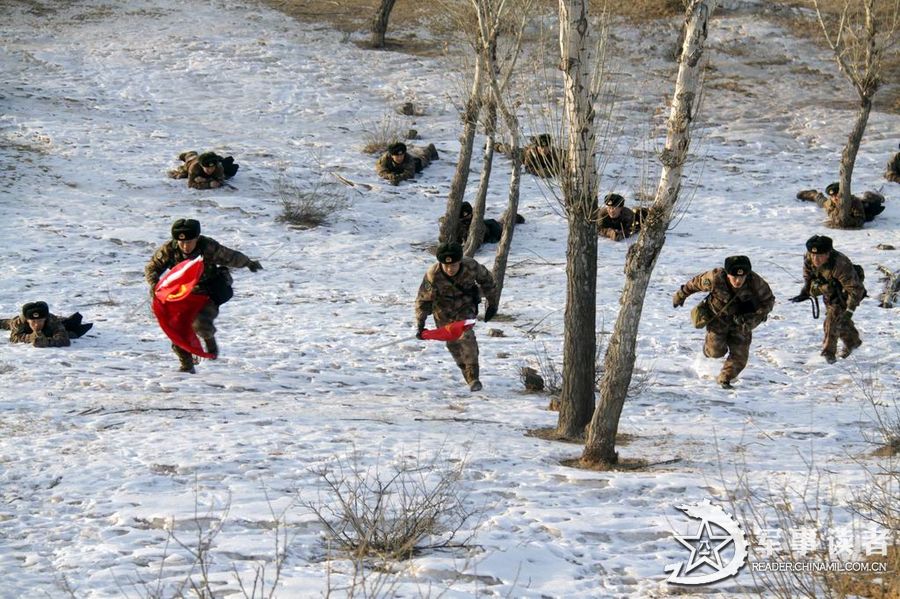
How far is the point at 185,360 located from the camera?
9.89 meters

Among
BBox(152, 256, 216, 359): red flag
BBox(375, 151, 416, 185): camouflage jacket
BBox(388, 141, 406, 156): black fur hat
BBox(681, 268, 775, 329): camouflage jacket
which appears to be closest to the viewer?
BBox(152, 256, 216, 359): red flag

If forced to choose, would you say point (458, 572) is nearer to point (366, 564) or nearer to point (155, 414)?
point (366, 564)

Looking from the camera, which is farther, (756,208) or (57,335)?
(756,208)

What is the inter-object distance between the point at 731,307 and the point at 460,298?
8.82 ft

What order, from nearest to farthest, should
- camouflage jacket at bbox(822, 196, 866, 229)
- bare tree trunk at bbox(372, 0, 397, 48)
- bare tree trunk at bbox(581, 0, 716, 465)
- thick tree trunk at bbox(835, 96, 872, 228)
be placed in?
1. bare tree trunk at bbox(581, 0, 716, 465)
2. thick tree trunk at bbox(835, 96, 872, 228)
3. camouflage jacket at bbox(822, 196, 866, 229)
4. bare tree trunk at bbox(372, 0, 397, 48)

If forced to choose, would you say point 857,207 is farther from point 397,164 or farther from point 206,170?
point 206,170

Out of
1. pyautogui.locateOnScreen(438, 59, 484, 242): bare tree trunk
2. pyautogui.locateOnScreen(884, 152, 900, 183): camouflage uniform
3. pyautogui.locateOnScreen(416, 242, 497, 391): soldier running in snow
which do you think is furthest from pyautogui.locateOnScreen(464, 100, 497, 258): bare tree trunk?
pyautogui.locateOnScreen(884, 152, 900, 183): camouflage uniform

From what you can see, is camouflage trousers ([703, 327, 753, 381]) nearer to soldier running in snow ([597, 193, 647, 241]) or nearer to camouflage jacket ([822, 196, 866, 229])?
soldier running in snow ([597, 193, 647, 241])

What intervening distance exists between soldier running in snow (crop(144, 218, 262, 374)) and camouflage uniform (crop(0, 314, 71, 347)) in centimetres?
158

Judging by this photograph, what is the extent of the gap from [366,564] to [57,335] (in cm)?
674

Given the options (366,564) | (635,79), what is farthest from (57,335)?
(635,79)

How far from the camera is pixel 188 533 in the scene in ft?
18.0

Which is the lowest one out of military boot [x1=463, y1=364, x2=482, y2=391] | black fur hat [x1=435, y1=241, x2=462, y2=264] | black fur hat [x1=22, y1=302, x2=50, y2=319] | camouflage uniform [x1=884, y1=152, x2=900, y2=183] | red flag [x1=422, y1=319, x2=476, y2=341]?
black fur hat [x1=22, y1=302, x2=50, y2=319]

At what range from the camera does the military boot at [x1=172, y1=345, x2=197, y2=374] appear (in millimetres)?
9852
